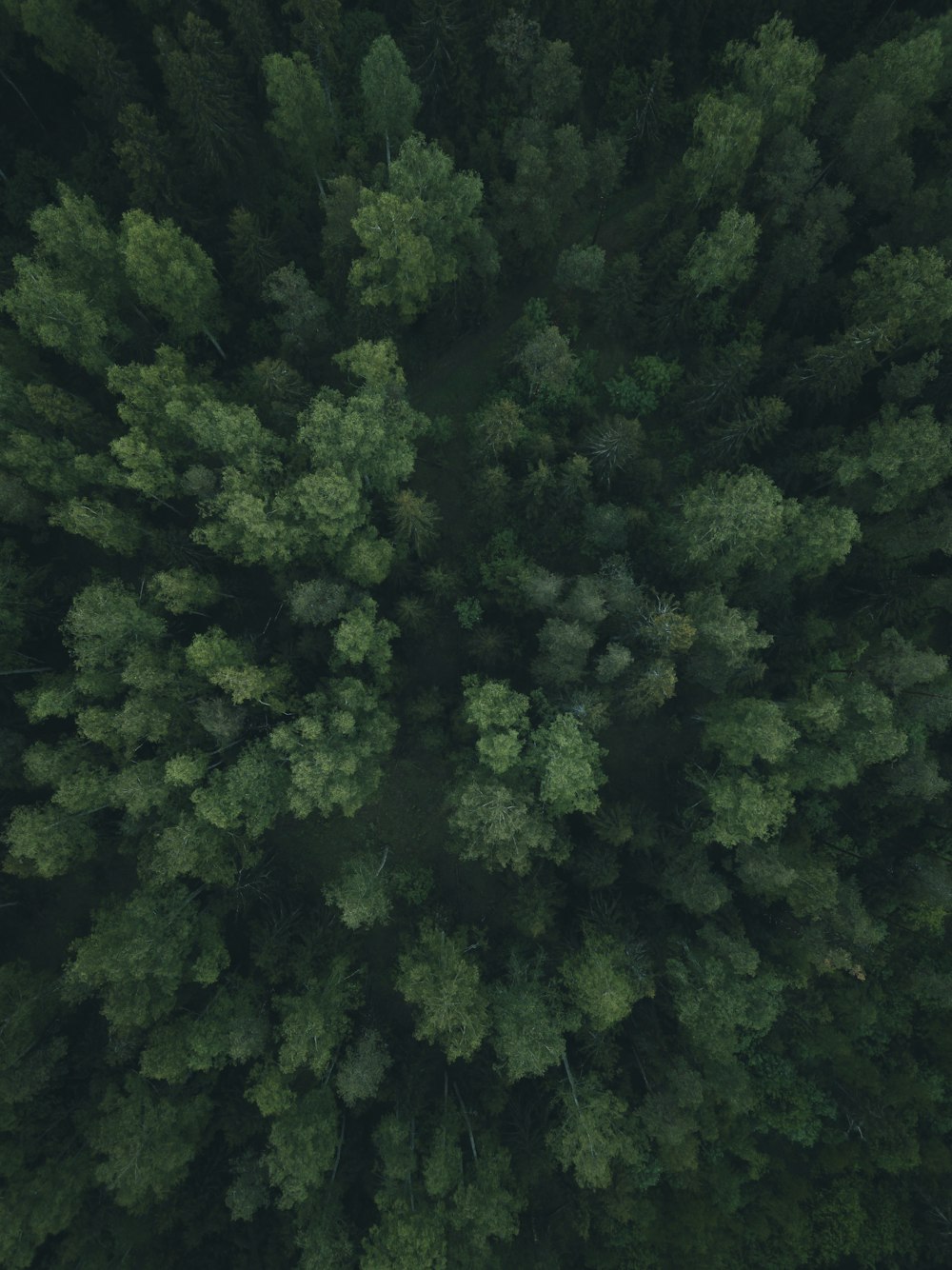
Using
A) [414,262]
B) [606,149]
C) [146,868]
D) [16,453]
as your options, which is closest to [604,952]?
[146,868]

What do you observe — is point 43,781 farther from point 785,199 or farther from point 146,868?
point 785,199

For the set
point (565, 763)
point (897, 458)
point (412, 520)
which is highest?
point (412, 520)

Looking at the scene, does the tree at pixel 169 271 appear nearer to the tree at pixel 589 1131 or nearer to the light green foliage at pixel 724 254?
the light green foliage at pixel 724 254

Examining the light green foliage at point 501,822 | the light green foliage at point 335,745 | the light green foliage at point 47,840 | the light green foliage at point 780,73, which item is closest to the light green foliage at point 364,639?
the light green foliage at point 335,745

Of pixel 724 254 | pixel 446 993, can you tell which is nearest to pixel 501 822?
pixel 446 993

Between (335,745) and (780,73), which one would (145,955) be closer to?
(335,745)

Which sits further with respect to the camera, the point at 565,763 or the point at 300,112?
the point at 300,112
